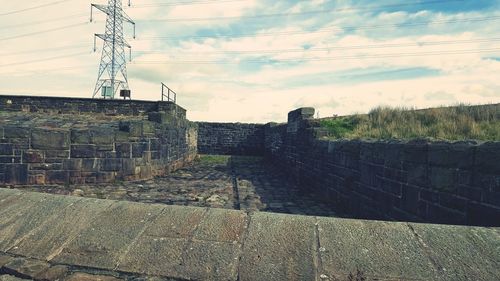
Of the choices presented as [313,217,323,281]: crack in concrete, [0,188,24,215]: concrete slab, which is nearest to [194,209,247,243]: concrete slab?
[313,217,323,281]: crack in concrete

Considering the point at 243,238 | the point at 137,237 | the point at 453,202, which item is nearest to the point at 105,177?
the point at 137,237

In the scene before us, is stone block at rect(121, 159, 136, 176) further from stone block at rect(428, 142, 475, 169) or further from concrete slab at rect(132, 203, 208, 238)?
stone block at rect(428, 142, 475, 169)

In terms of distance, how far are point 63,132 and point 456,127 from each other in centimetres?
829

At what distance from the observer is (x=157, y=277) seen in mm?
1929

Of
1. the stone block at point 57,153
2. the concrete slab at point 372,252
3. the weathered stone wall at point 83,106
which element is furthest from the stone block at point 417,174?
the weathered stone wall at point 83,106

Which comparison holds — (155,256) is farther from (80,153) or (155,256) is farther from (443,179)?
(80,153)

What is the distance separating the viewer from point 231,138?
22.4 m

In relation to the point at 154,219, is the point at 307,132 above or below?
above

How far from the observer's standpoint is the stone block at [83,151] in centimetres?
827

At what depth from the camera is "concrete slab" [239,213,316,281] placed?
1.89 metres

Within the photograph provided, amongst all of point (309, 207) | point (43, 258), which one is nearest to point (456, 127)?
point (309, 207)

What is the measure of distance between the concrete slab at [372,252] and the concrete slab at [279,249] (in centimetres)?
8

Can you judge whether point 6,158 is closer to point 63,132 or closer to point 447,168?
point 63,132

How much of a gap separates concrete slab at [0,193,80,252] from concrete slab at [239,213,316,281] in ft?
5.11
